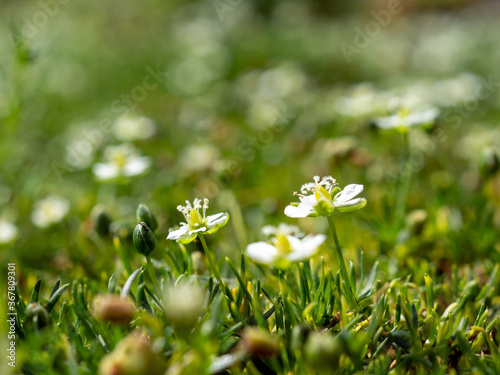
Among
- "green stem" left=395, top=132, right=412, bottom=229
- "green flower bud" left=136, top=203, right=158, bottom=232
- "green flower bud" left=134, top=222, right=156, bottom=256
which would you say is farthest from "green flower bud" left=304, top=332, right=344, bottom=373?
"green stem" left=395, top=132, right=412, bottom=229

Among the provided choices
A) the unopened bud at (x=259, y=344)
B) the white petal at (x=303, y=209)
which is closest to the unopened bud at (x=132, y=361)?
the unopened bud at (x=259, y=344)

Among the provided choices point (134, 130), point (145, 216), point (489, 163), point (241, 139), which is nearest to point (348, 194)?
point (145, 216)

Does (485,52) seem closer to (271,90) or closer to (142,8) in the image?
(271,90)

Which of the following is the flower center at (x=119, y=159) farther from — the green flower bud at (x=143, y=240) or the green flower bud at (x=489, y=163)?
the green flower bud at (x=489, y=163)

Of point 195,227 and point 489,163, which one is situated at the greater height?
point 195,227

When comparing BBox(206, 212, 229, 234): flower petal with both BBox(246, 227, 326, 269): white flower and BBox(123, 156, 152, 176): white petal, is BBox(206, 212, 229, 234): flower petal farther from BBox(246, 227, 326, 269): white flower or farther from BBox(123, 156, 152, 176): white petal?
BBox(123, 156, 152, 176): white petal

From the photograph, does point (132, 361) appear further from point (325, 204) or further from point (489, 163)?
point (489, 163)

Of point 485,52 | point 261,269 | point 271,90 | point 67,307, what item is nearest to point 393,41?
point 485,52
